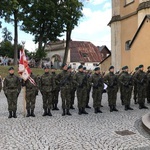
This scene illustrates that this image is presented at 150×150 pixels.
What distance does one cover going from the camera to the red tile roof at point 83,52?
5819 cm

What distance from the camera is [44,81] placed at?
10562mm

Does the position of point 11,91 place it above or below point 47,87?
below

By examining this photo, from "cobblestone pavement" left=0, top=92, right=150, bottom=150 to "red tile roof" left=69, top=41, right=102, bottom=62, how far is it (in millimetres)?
47874

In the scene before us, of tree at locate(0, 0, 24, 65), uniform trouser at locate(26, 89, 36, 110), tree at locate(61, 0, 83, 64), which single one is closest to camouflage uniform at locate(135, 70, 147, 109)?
uniform trouser at locate(26, 89, 36, 110)

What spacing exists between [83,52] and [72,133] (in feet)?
172

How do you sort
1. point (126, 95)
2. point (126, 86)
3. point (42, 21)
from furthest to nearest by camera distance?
point (42, 21), point (126, 86), point (126, 95)

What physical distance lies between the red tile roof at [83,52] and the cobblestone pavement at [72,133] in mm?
47874

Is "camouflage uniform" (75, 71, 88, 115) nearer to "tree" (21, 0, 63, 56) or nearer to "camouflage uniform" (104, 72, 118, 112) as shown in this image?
"camouflage uniform" (104, 72, 118, 112)

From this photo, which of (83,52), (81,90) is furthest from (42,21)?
Result: (83,52)

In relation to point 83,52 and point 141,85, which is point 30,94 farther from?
point 83,52

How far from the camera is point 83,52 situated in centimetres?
5950

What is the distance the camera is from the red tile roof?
191 feet

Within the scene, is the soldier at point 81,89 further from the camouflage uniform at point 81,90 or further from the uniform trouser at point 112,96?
the uniform trouser at point 112,96

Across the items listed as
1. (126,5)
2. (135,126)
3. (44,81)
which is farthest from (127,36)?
(135,126)
